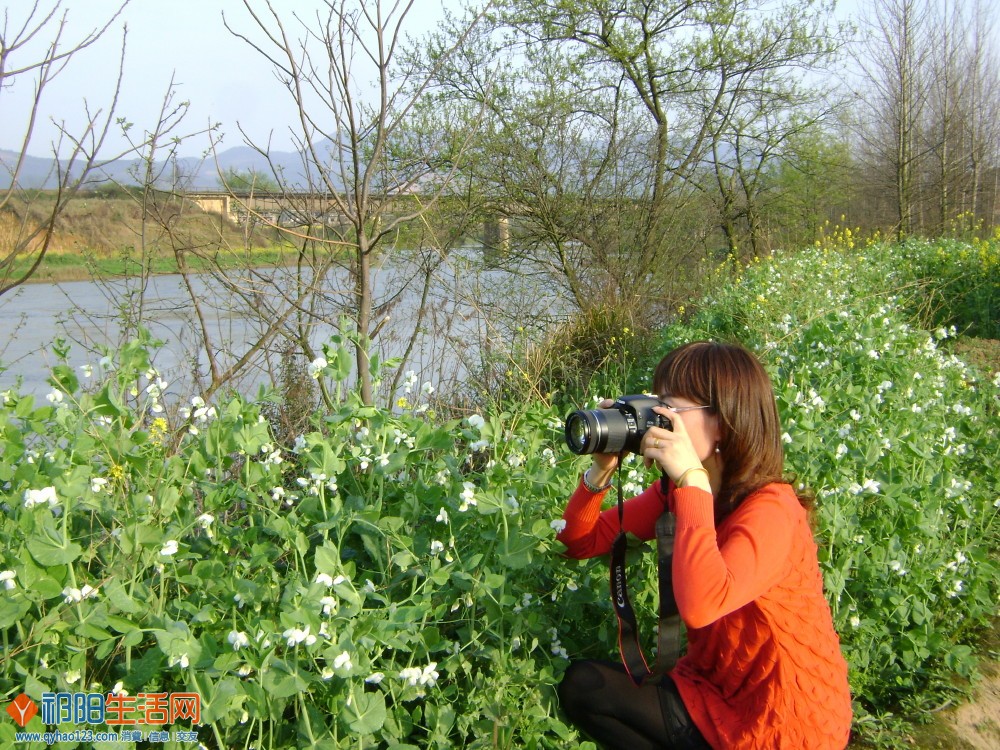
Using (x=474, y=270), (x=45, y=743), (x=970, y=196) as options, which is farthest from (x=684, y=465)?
(x=970, y=196)

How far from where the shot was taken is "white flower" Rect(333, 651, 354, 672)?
175 centimetres

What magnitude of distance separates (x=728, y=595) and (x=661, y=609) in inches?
7.4

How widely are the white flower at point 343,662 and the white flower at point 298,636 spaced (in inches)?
2.6

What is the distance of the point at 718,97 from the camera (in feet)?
43.3

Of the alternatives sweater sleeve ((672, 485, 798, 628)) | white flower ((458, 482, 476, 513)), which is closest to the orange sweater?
sweater sleeve ((672, 485, 798, 628))

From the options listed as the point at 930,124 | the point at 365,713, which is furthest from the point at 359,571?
the point at 930,124

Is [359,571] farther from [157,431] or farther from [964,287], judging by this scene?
[964,287]

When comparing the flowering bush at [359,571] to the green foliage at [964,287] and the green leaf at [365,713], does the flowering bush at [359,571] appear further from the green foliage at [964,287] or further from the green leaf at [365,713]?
the green foliage at [964,287]

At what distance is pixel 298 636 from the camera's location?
1.71 metres

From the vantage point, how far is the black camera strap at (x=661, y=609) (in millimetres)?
1955

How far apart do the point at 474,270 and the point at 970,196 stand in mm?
15795

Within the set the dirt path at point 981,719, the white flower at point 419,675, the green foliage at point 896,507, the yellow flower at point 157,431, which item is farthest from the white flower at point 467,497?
the dirt path at point 981,719

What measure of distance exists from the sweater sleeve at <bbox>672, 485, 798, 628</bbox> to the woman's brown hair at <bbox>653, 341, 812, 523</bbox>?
0.35 feet

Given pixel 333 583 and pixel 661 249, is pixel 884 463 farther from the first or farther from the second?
pixel 661 249
